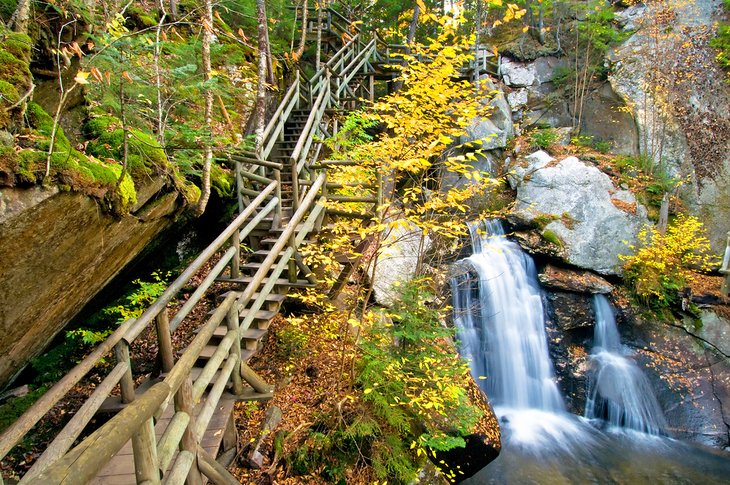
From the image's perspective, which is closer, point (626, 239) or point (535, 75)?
point (626, 239)

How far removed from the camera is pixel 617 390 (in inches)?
362

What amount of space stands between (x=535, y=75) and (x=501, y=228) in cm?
887

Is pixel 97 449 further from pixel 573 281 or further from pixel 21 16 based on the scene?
pixel 573 281

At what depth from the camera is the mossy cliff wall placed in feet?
8.77

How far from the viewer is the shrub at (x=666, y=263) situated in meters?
10.1

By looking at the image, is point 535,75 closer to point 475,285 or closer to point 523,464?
point 475,285

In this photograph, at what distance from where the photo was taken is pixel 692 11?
12961mm

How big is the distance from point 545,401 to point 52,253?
1022 centimetres

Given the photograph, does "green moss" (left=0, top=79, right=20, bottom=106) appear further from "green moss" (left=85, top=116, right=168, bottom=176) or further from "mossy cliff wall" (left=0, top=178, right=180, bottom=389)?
"green moss" (left=85, top=116, right=168, bottom=176)

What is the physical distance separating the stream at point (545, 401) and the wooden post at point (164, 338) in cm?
454

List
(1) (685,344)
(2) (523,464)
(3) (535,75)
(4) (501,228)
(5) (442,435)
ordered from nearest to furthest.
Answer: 1. (5) (442,435)
2. (2) (523,464)
3. (1) (685,344)
4. (4) (501,228)
5. (3) (535,75)

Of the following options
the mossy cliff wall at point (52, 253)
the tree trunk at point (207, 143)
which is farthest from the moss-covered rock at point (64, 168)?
the tree trunk at point (207, 143)

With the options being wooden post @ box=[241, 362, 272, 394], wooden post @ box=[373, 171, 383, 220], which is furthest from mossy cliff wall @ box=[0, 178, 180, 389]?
wooden post @ box=[373, 171, 383, 220]

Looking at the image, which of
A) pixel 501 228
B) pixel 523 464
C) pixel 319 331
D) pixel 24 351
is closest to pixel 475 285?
pixel 501 228
